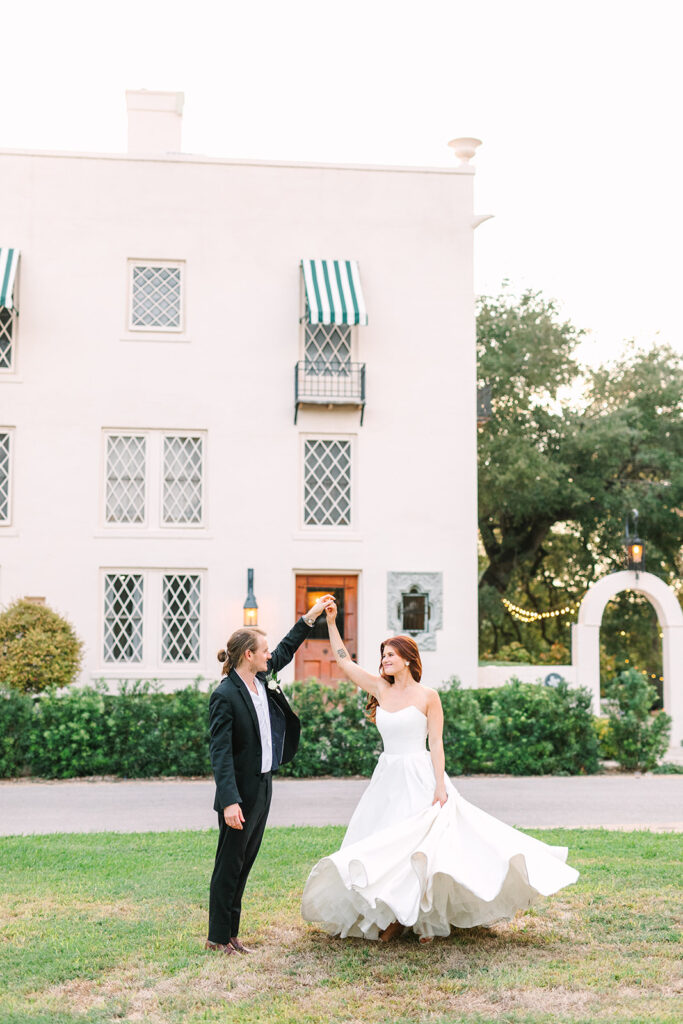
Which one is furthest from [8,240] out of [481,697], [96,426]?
[481,697]

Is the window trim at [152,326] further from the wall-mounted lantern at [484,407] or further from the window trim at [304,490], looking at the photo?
the wall-mounted lantern at [484,407]

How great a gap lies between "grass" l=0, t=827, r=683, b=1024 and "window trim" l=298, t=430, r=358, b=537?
406 inches

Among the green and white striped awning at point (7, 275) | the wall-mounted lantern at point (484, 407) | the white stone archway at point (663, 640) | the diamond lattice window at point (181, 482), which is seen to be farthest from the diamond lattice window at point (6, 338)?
the white stone archway at point (663, 640)

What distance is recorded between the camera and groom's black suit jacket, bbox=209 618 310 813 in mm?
5707

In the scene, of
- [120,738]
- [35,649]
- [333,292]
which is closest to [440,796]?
[120,738]

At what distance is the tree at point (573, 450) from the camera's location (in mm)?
26141

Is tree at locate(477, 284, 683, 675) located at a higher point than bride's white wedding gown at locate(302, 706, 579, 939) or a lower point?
higher

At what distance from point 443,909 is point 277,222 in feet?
48.4

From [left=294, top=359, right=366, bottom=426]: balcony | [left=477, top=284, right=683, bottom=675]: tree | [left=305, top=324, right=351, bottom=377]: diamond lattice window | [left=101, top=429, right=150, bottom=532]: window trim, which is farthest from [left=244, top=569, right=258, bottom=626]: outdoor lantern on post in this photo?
[left=477, top=284, right=683, bottom=675]: tree

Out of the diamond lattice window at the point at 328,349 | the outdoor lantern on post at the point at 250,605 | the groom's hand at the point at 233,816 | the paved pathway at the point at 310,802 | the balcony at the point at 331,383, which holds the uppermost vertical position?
the diamond lattice window at the point at 328,349

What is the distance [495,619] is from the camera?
29844mm

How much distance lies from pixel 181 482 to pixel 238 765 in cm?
1272

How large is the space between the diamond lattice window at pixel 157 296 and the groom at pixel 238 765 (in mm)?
13267

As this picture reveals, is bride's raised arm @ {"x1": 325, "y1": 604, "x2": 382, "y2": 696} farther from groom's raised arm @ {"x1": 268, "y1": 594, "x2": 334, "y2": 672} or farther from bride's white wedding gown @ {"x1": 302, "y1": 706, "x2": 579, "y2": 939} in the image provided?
bride's white wedding gown @ {"x1": 302, "y1": 706, "x2": 579, "y2": 939}
